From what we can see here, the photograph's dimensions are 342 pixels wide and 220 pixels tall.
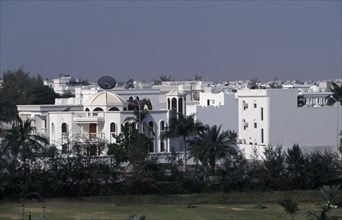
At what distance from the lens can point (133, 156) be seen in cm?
5238

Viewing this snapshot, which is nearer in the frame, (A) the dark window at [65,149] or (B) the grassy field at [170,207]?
(B) the grassy field at [170,207]

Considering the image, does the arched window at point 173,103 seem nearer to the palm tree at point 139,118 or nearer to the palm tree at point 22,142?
the palm tree at point 139,118

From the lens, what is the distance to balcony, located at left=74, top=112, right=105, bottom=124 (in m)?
62.7

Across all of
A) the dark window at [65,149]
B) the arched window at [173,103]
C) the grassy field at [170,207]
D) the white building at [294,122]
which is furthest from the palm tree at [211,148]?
the arched window at [173,103]

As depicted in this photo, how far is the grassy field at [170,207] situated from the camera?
43.0 meters

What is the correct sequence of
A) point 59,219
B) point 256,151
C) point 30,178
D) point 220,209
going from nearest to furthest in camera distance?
point 59,219 → point 220,209 → point 30,178 → point 256,151

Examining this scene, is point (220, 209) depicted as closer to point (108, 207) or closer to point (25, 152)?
point (108, 207)

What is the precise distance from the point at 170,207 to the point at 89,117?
57.4ft

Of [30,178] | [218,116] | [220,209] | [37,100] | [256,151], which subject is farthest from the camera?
[37,100]

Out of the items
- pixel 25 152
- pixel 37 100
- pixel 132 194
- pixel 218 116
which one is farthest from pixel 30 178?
pixel 37 100

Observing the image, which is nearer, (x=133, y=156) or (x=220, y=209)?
(x=220, y=209)

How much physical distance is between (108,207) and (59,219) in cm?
528

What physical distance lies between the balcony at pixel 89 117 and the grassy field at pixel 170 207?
13.4 meters

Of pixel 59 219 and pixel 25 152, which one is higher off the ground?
pixel 25 152
